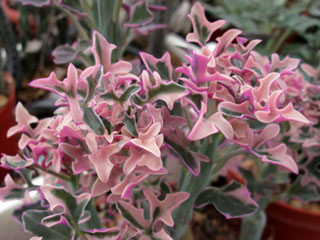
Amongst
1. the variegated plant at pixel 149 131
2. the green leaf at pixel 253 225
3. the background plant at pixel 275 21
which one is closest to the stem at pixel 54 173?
the variegated plant at pixel 149 131

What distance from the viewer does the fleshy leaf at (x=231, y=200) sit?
0.49 metres

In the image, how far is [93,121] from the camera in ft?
1.22

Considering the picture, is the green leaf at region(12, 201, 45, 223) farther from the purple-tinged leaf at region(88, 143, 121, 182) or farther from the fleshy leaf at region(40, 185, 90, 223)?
the purple-tinged leaf at region(88, 143, 121, 182)

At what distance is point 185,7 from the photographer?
1.28 meters

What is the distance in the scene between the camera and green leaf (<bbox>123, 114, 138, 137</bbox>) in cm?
38

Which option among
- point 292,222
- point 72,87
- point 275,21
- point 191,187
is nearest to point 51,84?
point 72,87

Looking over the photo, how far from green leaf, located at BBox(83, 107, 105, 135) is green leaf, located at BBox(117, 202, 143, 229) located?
0.39ft

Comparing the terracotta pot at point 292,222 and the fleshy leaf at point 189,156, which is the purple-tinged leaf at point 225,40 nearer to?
the fleshy leaf at point 189,156

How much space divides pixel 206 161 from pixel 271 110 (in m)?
0.11

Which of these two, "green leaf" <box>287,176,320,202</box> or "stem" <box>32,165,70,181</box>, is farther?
"green leaf" <box>287,176,320,202</box>

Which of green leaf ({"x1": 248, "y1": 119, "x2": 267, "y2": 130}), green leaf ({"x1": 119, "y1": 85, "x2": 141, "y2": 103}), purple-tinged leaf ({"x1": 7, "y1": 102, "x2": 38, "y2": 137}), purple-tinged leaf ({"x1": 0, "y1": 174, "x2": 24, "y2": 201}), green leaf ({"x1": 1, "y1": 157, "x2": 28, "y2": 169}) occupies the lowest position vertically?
purple-tinged leaf ({"x1": 0, "y1": 174, "x2": 24, "y2": 201})

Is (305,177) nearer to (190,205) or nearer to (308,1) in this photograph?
(190,205)

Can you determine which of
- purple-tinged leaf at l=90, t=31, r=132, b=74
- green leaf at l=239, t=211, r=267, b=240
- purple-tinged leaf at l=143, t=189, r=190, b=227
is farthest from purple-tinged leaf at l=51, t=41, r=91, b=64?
green leaf at l=239, t=211, r=267, b=240

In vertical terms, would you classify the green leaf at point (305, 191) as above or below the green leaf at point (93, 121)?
below
